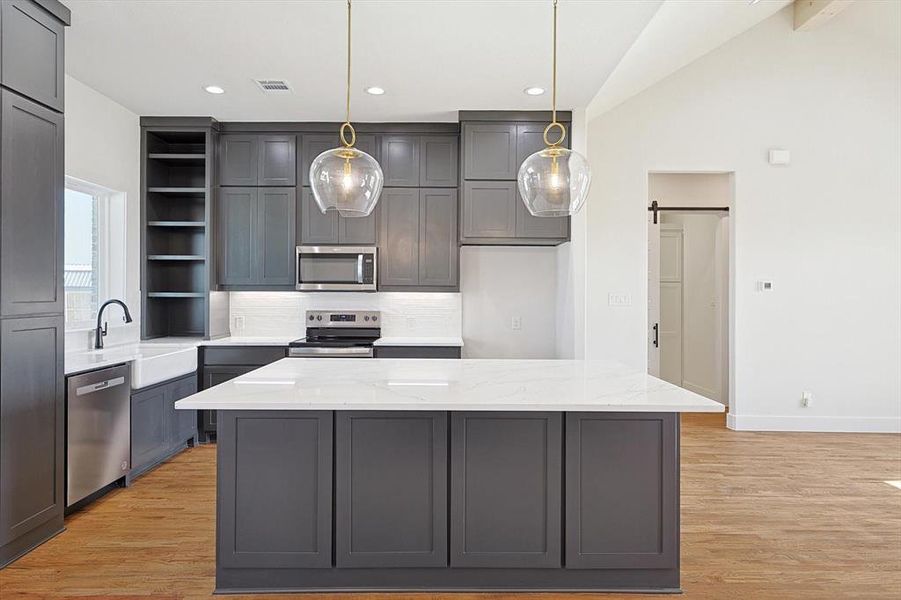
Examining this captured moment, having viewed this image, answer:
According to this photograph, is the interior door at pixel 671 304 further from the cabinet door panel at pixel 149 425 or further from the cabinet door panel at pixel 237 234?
the cabinet door panel at pixel 149 425

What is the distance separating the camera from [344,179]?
8.34 ft

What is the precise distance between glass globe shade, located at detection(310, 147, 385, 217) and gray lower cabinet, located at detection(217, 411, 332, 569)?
0.93m

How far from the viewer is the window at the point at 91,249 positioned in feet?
13.9

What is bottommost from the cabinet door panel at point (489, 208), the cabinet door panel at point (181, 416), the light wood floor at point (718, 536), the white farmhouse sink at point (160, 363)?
the light wood floor at point (718, 536)

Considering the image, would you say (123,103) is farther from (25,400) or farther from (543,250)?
(543,250)

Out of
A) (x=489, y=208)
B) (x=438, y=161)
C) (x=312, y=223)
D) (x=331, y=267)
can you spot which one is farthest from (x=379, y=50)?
(x=331, y=267)

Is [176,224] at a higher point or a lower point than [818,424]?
higher

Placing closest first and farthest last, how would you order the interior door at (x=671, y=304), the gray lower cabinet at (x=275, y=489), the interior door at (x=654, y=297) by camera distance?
the gray lower cabinet at (x=275, y=489) < the interior door at (x=654, y=297) < the interior door at (x=671, y=304)

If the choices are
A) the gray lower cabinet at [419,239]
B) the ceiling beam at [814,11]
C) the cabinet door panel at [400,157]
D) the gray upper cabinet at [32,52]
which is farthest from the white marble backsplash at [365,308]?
the ceiling beam at [814,11]

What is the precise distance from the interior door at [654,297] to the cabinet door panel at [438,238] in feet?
8.02

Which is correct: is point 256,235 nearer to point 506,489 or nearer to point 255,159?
point 255,159

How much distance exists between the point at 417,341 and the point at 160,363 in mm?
1986

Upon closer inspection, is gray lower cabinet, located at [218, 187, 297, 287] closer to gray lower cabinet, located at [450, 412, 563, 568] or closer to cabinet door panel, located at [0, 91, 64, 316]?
cabinet door panel, located at [0, 91, 64, 316]

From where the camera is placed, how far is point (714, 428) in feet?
18.1
